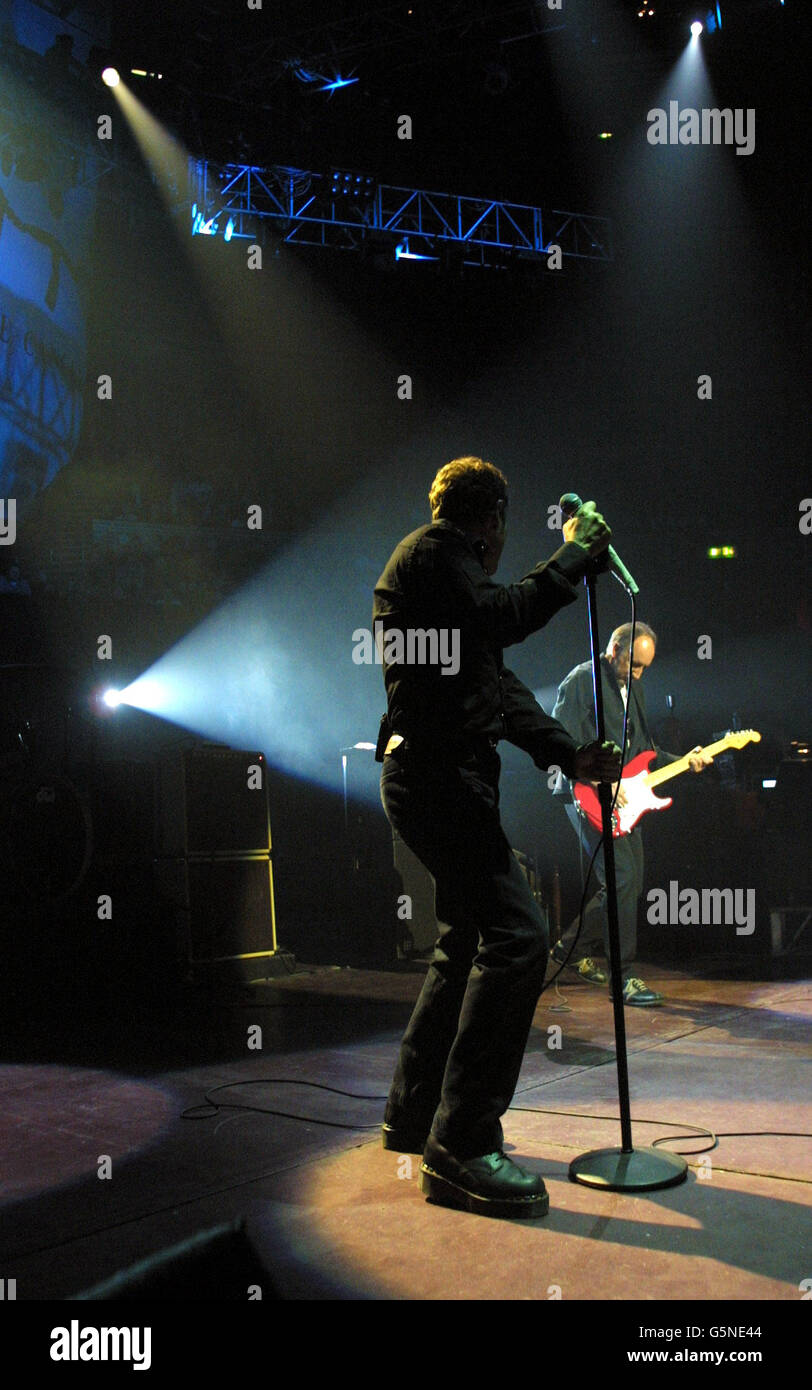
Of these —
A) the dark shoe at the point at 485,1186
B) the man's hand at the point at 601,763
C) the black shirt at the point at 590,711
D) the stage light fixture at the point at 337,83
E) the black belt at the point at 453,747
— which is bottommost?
the dark shoe at the point at 485,1186

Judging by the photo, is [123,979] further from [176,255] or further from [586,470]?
[586,470]

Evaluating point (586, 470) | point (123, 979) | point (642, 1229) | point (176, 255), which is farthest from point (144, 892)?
point (586, 470)

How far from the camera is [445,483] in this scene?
9.68 ft

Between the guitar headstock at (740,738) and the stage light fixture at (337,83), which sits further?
the stage light fixture at (337,83)

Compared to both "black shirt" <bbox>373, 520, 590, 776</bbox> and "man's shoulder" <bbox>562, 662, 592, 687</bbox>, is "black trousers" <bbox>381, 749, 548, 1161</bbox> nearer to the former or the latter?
"black shirt" <bbox>373, 520, 590, 776</bbox>

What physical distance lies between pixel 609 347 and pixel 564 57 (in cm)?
366

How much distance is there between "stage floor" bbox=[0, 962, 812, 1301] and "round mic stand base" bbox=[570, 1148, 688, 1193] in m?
0.03

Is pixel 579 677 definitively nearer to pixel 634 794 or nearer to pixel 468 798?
pixel 634 794

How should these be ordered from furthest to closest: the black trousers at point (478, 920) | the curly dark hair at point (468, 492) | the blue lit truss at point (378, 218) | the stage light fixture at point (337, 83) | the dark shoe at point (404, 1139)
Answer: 1. the blue lit truss at point (378, 218)
2. the stage light fixture at point (337, 83)
3. the dark shoe at point (404, 1139)
4. the curly dark hair at point (468, 492)
5. the black trousers at point (478, 920)

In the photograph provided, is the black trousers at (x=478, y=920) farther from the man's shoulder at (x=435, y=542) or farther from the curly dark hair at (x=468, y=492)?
the curly dark hair at (x=468, y=492)

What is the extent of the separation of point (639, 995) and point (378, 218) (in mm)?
7733

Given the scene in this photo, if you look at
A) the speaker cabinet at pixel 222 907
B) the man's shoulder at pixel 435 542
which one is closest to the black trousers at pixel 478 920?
the man's shoulder at pixel 435 542

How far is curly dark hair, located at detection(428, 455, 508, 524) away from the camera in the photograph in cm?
292

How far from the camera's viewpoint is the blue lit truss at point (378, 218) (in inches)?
373
